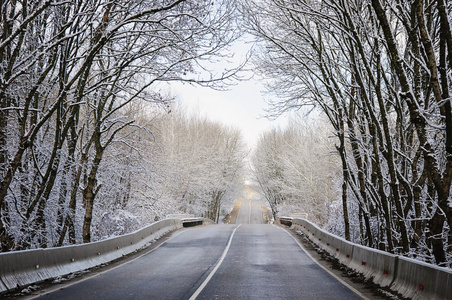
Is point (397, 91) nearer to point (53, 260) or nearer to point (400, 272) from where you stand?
point (400, 272)

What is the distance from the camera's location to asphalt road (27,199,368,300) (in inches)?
339

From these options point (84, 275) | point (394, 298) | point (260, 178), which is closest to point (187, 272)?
point (84, 275)

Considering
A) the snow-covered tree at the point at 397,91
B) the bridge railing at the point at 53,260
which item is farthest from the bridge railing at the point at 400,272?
the bridge railing at the point at 53,260

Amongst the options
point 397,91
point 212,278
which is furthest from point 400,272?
point 397,91

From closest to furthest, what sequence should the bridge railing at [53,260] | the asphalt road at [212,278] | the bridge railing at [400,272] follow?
1. the bridge railing at [400,272]
2. the bridge railing at [53,260]
3. the asphalt road at [212,278]

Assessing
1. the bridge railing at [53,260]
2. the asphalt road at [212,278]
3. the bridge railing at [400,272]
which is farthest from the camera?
the asphalt road at [212,278]

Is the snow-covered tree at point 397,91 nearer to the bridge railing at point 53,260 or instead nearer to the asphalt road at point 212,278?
the asphalt road at point 212,278

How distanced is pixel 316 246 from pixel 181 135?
31013mm

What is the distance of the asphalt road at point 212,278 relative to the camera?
28.3ft

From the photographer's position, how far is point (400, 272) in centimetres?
845

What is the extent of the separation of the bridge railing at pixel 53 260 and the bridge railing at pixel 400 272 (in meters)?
6.93

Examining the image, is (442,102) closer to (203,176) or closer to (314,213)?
(314,213)

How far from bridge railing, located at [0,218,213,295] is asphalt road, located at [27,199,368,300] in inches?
20.8

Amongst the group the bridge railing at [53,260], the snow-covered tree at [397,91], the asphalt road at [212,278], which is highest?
the snow-covered tree at [397,91]
